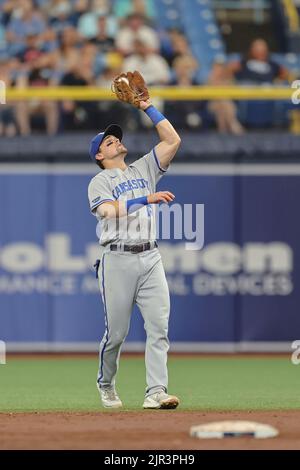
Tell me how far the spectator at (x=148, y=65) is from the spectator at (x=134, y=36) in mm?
102

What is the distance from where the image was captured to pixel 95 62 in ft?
49.7

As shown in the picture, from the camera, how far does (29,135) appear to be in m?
14.2

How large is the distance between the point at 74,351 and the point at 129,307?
579cm

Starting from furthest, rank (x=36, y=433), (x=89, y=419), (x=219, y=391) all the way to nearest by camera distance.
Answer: (x=219, y=391) < (x=89, y=419) < (x=36, y=433)

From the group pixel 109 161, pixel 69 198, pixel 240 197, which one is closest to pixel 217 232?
pixel 240 197

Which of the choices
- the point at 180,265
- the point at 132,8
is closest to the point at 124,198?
the point at 180,265

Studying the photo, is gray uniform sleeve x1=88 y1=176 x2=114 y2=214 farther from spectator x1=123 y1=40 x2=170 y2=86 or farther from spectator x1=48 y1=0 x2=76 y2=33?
spectator x1=48 y1=0 x2=76 y2=33

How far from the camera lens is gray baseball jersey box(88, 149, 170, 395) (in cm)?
854

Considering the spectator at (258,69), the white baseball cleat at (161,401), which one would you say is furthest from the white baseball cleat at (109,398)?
the spectator at (258,69)

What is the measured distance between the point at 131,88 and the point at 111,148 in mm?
445

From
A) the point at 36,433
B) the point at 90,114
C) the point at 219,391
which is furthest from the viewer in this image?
the point at 90,114

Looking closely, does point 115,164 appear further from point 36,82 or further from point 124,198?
point 36,82

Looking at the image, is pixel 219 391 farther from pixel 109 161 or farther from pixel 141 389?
pixel 109 161

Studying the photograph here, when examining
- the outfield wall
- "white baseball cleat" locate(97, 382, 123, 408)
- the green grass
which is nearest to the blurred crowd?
the outfield wall
